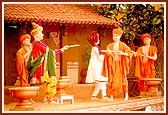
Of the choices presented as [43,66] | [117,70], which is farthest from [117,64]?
[43,66]

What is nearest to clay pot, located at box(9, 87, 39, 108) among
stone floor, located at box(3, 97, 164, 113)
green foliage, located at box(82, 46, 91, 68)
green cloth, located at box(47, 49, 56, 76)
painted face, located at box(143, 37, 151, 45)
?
stone floor, located at box(3, 97, 164, 113)

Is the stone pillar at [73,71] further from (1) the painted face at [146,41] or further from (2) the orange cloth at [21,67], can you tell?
(1) the painted face at [146,41]

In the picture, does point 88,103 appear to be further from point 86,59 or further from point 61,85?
point 86,59

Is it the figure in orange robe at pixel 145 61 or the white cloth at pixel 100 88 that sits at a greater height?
the figure in orange robe at pixel 145 61

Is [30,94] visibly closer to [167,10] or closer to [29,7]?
[29,7]

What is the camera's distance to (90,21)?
19.0ft

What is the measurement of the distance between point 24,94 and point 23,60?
431 millimetres

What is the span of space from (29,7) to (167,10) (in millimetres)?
1620

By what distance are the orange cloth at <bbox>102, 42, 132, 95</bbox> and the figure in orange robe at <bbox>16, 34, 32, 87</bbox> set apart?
937 millimetres

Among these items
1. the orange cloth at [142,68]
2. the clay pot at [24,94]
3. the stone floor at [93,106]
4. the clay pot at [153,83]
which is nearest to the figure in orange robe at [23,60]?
the clay pot at [24,94]

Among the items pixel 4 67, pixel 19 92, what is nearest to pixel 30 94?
pixel 19 92

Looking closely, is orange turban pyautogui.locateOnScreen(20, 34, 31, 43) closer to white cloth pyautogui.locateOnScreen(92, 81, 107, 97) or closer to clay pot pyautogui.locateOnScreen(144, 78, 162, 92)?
white cloth pyautogui.locateOnScreen(92, 81, 107, 97)

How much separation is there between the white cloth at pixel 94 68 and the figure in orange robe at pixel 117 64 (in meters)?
0.06

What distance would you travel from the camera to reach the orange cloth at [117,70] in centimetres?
584
